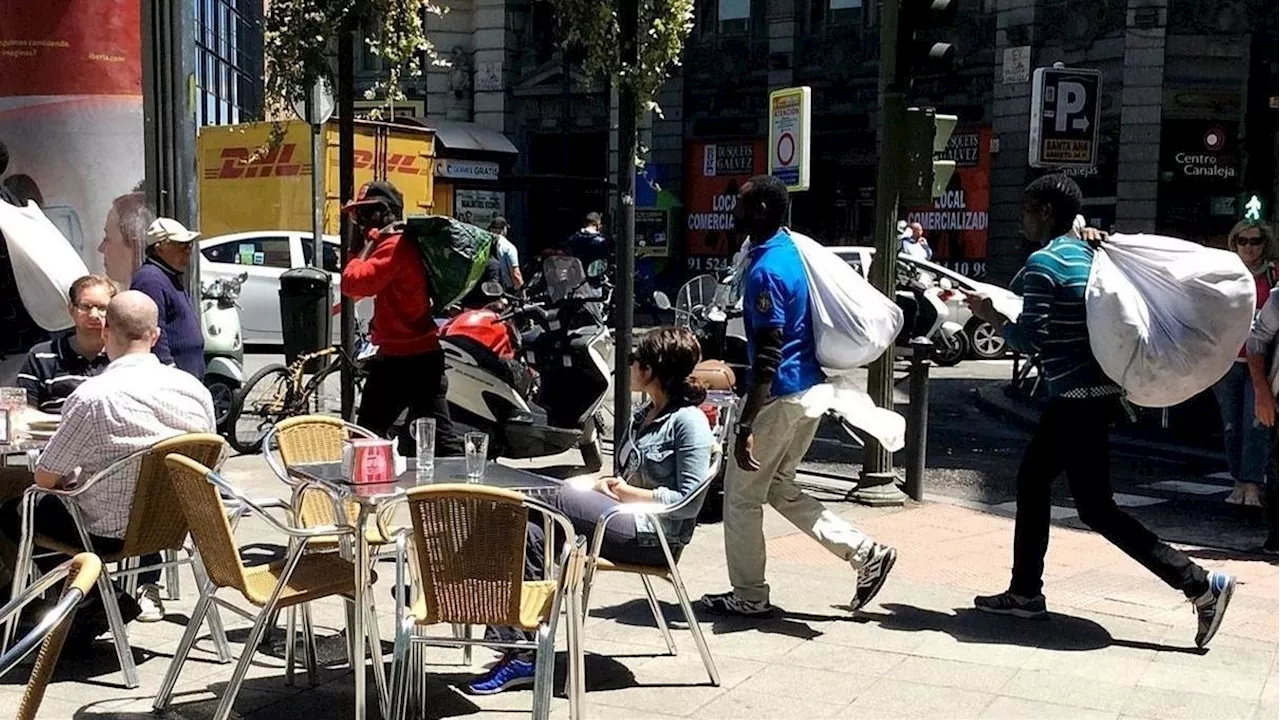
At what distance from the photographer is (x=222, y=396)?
1097cm

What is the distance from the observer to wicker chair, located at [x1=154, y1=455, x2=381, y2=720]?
15.2 feet

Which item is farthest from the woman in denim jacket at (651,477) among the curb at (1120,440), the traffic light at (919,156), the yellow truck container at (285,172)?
Result: the yellow truck container at (285,172)

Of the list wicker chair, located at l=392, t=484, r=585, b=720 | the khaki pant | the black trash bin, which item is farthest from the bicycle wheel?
wicker chair, located at l=392, t=484, r=585, b=720

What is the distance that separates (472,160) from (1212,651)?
26066 mm

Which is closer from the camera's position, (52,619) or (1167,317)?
(52,619)

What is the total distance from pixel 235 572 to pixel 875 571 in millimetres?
2839

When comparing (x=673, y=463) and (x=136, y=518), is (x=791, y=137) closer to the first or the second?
(x=673, y=463)

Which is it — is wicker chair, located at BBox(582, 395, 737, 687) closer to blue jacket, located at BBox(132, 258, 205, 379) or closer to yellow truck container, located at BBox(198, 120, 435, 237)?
blue jacket, located at BBox(132, 258, 205, 379)

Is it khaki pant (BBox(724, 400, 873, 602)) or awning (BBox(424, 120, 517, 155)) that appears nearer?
khaki pant (BBox(724, 400, 873, 602))

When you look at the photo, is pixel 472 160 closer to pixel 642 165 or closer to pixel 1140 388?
pixel 642 165

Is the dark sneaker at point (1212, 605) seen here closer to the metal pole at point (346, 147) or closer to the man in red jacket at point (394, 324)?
the man in red jacket at point (394, 324)

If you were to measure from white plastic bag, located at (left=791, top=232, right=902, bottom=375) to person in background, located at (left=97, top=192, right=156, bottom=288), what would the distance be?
384cm

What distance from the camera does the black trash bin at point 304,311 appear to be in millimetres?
12641

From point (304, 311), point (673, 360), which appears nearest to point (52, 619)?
point (673, 360)
